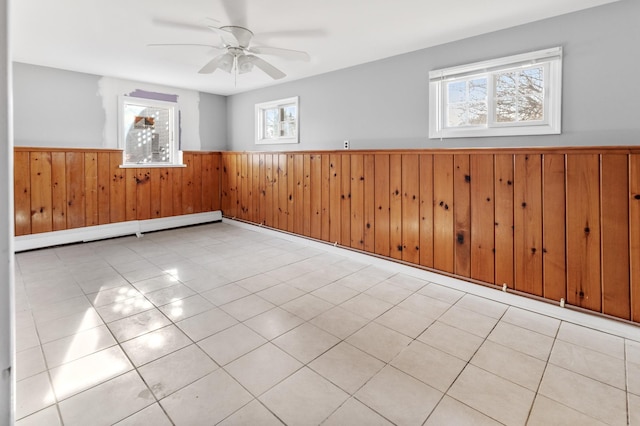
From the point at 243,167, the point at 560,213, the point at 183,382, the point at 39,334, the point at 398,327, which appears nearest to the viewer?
the point at 183,382

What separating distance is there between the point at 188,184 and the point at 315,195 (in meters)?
2.65

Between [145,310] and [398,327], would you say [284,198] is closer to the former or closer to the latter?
[145,310]

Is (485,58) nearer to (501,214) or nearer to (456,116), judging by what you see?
(456,116)

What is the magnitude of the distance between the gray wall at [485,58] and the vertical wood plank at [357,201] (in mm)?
323

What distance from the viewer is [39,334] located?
2252 millimetres

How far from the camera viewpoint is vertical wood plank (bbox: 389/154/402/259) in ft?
11.7

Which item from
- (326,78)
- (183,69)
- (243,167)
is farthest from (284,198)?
(183,69)

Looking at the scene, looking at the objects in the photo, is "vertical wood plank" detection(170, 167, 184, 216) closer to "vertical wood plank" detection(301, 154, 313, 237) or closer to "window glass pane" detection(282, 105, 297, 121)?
"window glass pane" detection(282, 105, 297, 121)

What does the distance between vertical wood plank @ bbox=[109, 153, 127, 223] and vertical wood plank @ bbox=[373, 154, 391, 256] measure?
12.7 feet

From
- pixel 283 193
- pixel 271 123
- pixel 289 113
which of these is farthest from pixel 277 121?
pixel 283 193

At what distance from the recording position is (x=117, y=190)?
5117mm

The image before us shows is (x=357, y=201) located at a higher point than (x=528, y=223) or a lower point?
higher

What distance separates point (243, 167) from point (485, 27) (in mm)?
3993

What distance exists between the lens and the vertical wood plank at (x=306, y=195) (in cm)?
458
